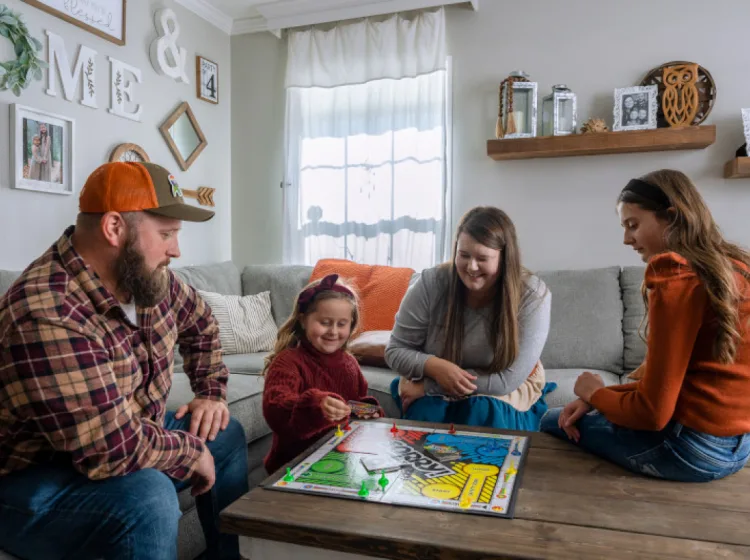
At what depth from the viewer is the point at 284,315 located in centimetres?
326

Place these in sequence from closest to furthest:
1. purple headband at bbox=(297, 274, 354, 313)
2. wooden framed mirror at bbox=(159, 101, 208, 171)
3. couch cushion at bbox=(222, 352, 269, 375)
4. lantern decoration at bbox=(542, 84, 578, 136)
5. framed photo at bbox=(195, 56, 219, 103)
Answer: purple headband at bbox=(297, 274, 354, 313) → couch cushion at bbox=(222, 352, 269, 375) → lantern decoration at bbox=(542, 84, 578, 136) → wooden framed mirror at bbox=(159, 101, 208, 171) → framed photo at bbox=(195, 56, 219, 103)

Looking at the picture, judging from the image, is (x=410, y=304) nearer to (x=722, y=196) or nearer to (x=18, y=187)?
(x=18, y=187)

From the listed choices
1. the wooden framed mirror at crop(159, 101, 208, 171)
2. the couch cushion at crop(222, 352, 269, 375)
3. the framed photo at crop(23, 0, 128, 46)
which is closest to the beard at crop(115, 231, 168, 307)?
the couch cushion at crop(222, 352, 269, 375)

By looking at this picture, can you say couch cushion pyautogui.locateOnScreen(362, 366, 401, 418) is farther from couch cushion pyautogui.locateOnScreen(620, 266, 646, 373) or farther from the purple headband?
couch cushion pyautogui.locateOnScreen(620, 266, 646, 373)

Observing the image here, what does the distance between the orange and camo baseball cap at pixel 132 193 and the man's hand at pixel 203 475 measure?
0.55 metres

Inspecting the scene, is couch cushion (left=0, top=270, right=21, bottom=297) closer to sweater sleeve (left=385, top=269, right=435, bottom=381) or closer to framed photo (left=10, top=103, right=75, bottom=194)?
framed photo (left=10, top=103, right=75, bottom=194)

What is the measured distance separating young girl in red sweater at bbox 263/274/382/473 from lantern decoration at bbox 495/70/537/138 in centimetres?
166

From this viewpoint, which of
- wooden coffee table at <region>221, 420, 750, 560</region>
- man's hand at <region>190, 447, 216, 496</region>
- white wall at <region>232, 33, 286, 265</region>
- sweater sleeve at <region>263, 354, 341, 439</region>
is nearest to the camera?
wooden coffee table at <region>221, 420, 750, 560</region>

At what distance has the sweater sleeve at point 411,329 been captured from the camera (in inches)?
77.4

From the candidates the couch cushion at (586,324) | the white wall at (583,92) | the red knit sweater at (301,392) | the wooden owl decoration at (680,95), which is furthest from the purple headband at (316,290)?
the wooden owl decoration at (680,95)

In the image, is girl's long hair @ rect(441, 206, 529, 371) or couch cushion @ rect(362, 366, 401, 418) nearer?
girl's long hair @ rect(441, 206, 529, 371)

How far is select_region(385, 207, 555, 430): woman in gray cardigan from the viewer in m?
1.84

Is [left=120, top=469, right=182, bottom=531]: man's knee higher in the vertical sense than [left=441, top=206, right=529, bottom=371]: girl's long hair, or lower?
lower

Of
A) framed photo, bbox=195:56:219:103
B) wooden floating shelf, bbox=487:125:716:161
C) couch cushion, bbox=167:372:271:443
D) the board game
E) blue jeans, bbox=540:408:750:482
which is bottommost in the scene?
couch cushion, bbox=167:372:271:443
